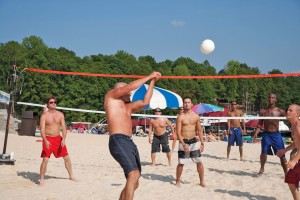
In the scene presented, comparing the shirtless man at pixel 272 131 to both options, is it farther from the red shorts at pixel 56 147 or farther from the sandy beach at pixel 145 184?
the red shorts at pixel 56 147

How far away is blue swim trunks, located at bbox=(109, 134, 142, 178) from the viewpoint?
3.73m

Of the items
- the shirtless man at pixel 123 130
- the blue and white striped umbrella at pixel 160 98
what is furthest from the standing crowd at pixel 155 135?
the blue and white striped umbrella at pixel 160 98

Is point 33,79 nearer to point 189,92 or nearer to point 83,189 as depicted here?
point 189,92

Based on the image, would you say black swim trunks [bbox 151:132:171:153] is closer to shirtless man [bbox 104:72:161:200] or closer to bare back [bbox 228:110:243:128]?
bare back [bbox 228:110:243:128]

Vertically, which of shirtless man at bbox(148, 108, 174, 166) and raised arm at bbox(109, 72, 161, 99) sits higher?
raised arm at bbox(109, 72, 161, 99)

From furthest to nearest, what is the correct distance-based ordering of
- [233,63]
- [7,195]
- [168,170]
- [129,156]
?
[233,63]
[168,170]
[7,195]
[129,156]

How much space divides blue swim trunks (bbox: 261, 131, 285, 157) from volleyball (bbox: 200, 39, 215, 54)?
2312 mm

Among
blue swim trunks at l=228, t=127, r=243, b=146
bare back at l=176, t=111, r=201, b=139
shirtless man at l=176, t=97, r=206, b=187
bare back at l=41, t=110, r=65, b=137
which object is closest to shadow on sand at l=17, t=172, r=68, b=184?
bare back at l=41, t=110, r=65, b=137

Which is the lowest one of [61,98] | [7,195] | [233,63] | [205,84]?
[7,195]

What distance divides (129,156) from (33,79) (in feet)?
120

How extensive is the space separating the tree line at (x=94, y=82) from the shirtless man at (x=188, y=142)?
19.0m

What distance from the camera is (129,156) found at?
375 cm

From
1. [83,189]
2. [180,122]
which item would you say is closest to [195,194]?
[180,122]

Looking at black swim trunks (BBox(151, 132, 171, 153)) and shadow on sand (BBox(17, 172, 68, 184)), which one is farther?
black swim trunks (BBox(151, 132, 171, 153))
